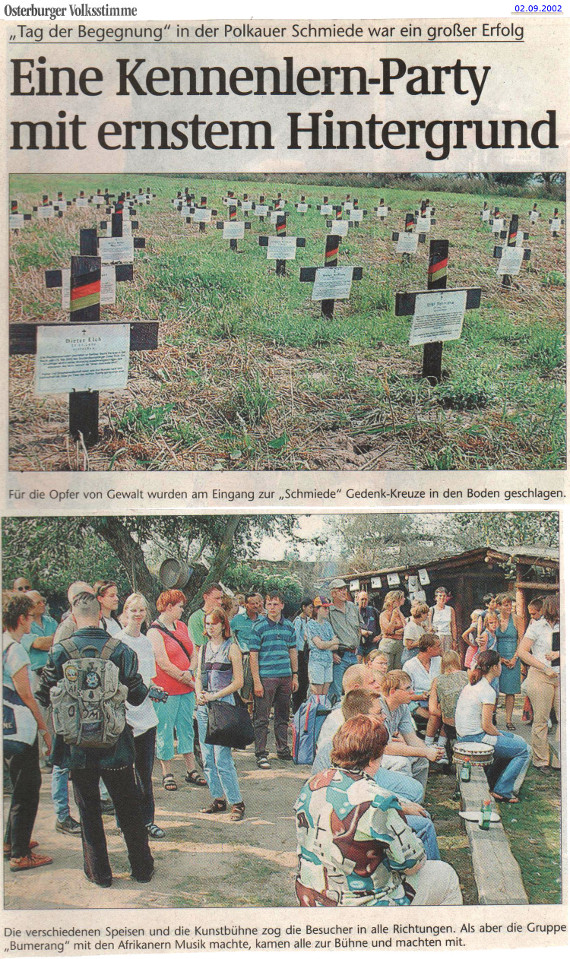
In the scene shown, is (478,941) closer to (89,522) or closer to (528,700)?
(528,700)

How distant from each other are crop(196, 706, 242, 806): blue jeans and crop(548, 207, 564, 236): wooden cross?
3093mm

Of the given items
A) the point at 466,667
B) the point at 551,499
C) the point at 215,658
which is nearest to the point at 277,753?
the point at 215,658

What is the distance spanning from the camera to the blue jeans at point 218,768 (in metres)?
4.72

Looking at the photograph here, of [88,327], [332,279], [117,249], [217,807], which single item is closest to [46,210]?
[117,249]

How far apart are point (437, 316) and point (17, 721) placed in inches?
114

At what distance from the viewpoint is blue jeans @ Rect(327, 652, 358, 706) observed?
15.7 ft

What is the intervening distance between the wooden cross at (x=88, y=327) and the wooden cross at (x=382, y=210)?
143 centimetres

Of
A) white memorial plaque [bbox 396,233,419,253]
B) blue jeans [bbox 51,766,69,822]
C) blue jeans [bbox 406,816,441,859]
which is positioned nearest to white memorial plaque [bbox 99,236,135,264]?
white memorial plaque [bbox 396,233,419,253]

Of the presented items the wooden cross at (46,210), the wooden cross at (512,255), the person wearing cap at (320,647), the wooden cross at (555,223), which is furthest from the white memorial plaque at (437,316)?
the wooden cross at (46,210)

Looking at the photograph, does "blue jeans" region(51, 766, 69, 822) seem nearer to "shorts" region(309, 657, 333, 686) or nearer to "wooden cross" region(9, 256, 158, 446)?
"shorts" region(309, 657, 333, 686)

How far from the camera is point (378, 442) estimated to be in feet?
16.0

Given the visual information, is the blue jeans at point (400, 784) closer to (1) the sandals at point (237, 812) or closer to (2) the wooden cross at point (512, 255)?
(1) the sandals at point (237, 812)

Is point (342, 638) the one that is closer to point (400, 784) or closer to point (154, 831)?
point (400, 784)

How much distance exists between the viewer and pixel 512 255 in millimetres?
5516
